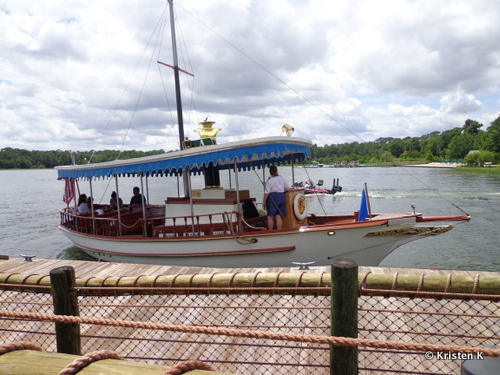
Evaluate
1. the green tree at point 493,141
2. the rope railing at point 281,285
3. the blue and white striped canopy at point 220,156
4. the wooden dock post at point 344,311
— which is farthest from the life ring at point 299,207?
the green tree at point 493,141

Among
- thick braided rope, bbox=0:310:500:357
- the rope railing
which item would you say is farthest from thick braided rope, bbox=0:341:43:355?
the rope railing

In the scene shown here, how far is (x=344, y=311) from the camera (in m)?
2.07

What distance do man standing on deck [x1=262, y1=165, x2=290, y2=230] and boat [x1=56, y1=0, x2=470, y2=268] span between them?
0.23m

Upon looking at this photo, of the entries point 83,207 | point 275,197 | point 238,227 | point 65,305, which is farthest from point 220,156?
point 83,207

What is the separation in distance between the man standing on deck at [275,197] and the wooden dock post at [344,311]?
574 centimetres

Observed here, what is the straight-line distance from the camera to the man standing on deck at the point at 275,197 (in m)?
7.82

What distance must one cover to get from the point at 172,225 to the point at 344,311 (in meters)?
7.45

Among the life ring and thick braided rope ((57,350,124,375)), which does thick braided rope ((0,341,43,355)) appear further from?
the life ring

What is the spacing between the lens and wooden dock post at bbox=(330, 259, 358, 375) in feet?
6.67

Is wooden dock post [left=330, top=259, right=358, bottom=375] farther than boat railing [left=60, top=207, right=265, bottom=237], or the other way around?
boat railing [left=60, top=207, right=265, bottom=237]

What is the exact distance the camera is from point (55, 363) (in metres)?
1.56

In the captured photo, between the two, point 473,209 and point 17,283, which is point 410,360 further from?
point 473,209

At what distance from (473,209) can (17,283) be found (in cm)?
2553

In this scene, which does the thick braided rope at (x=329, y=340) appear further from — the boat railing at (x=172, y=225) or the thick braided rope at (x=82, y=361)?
the boat railing at (x=172, y=225)
